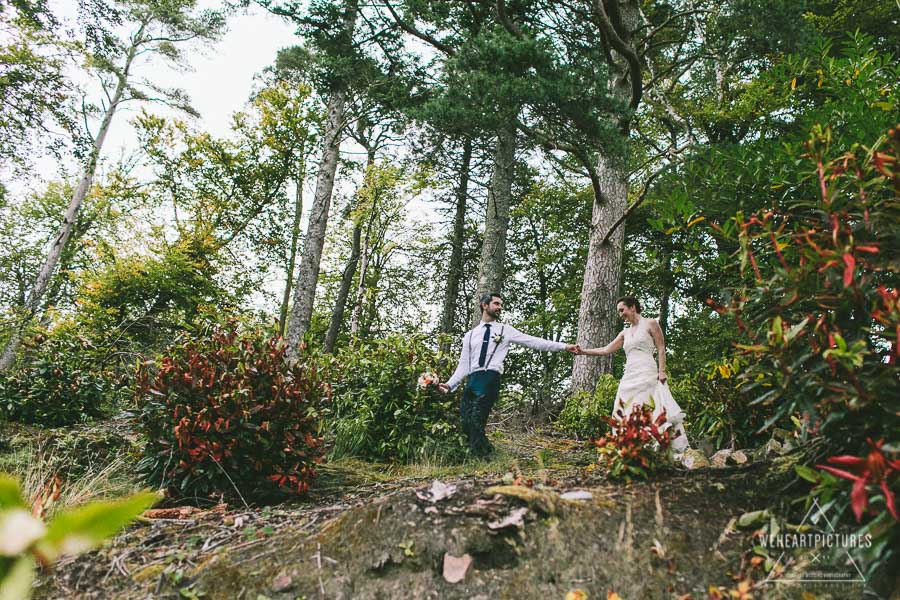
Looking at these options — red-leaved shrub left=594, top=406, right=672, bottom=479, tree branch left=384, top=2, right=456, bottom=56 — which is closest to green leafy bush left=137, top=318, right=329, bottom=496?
red-leaved shrub left=594, top=406, right=672, bottom=479

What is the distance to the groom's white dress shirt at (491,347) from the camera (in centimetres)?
536

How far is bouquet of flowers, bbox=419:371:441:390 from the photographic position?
215 inches

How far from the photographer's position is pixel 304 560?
229 centimetres

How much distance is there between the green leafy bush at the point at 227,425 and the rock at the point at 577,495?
6.85 feet

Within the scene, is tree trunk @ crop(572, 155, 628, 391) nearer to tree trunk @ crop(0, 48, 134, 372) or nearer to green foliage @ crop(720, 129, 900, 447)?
green foliage @ crop(720, 129, 900, 447)

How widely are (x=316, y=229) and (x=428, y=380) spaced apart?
5693 mm

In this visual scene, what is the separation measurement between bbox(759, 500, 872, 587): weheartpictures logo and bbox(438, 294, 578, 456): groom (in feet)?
10.5

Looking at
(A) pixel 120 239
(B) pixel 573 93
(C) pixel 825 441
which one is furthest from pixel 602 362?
(A) pixel 120 239

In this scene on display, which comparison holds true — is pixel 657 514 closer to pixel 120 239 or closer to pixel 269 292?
pixel 269 292

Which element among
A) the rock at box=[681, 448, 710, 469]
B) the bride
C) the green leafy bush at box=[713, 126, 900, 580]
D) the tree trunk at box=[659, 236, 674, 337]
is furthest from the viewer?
the tree trunk at box=[659, 236, 674, 337]

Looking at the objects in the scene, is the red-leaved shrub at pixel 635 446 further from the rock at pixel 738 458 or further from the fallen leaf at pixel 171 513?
the fallen leaf at pixel 171 513

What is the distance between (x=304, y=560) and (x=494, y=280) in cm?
837

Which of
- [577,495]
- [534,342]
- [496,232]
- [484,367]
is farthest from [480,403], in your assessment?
[496,232]

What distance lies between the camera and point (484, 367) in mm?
5352
